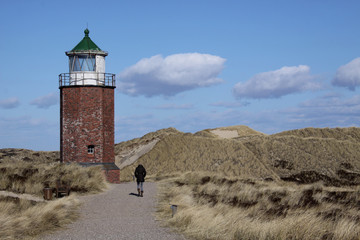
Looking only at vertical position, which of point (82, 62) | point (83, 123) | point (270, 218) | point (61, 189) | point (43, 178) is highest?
point (82, 62)

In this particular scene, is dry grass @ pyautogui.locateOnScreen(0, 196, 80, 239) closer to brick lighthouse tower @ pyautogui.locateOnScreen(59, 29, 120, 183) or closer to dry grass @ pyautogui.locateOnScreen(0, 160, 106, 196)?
dry grass @ pyautogui.locateOnScreen(0, 160, 106, 196)

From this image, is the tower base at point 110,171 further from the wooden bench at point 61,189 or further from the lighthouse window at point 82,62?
the wooden bench at point 61,189

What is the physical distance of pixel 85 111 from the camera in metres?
30.7

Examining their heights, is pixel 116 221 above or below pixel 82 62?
below

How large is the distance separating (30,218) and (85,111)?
17945 millimetres

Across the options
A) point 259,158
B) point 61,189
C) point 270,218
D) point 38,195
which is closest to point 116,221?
point 270,218

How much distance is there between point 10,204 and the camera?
1531cm

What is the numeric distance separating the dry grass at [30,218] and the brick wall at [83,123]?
13740 mm

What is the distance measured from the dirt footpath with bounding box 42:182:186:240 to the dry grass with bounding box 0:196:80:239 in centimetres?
35

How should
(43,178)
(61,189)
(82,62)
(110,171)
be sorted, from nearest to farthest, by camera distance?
(61,189), (43,178), (82,62), (110,171)

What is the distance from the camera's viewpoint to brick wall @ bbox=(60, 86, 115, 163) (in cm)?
3058

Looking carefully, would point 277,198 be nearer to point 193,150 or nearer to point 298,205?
point 298,205

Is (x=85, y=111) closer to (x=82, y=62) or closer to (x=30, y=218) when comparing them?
(x=82, y=62)

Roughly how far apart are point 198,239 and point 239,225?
3.41 feet
